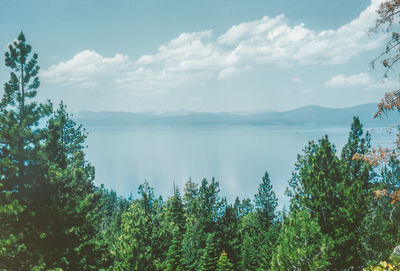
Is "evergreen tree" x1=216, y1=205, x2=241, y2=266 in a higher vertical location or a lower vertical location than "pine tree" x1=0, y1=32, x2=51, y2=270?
lower

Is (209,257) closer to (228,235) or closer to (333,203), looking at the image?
(228,235)

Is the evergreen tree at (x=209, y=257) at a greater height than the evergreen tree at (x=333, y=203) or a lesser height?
lesser

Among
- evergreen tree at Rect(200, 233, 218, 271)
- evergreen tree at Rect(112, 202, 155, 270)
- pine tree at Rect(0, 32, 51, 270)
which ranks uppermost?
pine tree at Rect(0, 32, 51, 270)

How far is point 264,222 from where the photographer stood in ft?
137

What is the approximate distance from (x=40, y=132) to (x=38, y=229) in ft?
12.5

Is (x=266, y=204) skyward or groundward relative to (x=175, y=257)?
skyward

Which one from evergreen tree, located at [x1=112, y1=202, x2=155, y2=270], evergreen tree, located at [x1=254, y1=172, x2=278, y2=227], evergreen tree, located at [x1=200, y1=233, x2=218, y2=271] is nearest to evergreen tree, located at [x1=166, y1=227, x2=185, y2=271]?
evergreen tree, located at [x1=200, y1=233, x2=218, y2=271]

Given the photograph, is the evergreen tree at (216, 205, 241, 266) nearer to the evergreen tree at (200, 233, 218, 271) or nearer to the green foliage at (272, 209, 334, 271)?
the evergreen tree at (200, 233, 218, 271)

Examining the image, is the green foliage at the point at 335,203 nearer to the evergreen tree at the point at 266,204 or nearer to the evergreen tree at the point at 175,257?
the evergreen tree at the point at 175,257

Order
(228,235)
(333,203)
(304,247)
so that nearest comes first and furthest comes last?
(304,247) < (333,203) < (228,235)

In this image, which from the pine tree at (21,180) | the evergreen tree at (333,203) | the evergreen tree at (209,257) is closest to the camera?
the pine tree at (21,180)

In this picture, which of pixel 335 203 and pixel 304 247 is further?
pixel 335 203

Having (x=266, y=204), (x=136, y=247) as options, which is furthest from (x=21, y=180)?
(x=266, y=204)

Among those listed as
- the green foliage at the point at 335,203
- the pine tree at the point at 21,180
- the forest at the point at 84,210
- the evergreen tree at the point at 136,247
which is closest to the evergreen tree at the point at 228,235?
the forest at the point at 84,210
